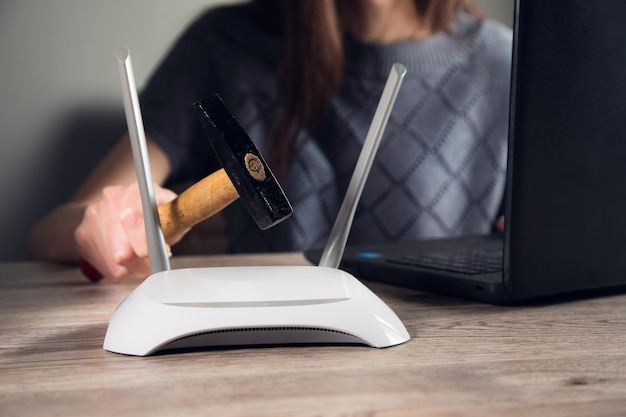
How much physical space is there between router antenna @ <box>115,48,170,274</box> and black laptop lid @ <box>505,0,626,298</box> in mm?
271

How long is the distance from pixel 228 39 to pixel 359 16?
330 mm

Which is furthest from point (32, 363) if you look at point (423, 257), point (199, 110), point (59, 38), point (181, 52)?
point (59, 38)

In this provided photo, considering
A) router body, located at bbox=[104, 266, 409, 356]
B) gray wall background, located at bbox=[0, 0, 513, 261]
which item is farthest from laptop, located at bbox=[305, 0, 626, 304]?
gray wall background, located at bbox=[0, 0, 513, 261]

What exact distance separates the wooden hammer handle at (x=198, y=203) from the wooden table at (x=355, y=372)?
96mm

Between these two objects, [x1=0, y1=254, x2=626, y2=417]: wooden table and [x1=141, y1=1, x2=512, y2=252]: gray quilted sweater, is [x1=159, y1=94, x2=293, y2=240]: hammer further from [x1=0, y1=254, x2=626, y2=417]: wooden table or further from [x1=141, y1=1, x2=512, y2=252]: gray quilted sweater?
[x1=141, y1=1, x2=512, y2=252]: gray quilted sweater

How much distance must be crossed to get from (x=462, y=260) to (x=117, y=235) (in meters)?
0.35

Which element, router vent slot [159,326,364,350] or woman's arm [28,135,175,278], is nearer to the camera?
router vent slot [159,326,364,350]

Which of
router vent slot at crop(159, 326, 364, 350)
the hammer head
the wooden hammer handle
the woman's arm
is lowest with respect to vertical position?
the woman's arm

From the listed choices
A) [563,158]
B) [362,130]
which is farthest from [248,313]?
[362,130]

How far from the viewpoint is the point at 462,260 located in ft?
2.30

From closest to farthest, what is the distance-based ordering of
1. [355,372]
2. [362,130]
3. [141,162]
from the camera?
[355,372]
[141,162]
[362,130]

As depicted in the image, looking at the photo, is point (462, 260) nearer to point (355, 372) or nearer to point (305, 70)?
point (355, 372)

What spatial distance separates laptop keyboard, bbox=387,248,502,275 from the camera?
646 mm

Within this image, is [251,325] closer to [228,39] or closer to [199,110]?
[199,110]
